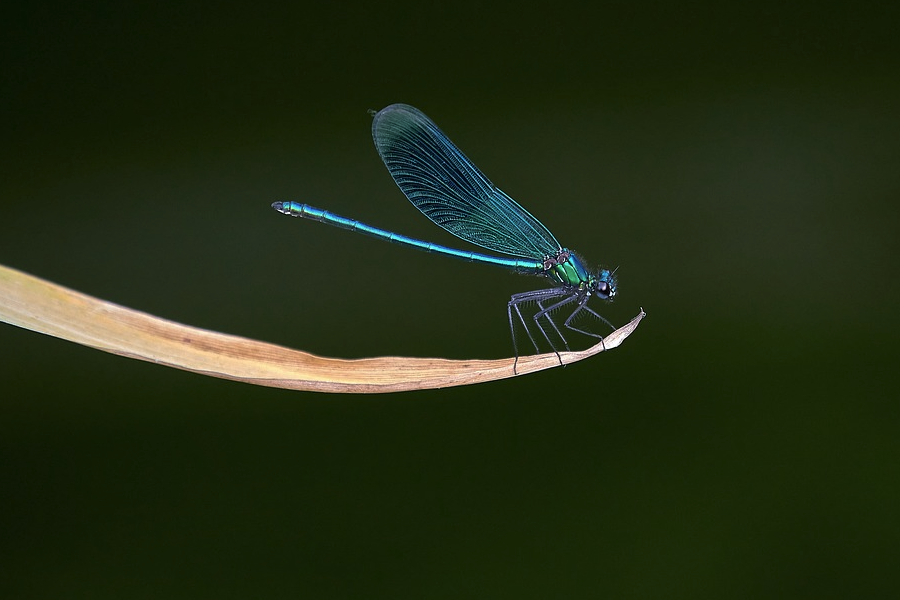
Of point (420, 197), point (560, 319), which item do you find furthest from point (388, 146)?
point (560, 319)

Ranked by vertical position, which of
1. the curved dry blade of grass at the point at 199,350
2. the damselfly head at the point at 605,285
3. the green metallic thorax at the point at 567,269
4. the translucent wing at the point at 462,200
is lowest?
the curved dry blade of grass at the point at 199,350

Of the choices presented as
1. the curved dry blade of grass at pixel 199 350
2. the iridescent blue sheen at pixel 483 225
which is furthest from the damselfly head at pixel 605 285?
the curved dry blade of grass at pixel 199 350

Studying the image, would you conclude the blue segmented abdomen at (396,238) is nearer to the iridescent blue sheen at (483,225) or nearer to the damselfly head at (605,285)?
the iridescent blue sheen at (483,225)

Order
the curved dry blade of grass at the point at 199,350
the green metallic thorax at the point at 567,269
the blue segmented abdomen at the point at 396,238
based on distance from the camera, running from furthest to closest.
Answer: the green metallic thorax at the point at 567,269, the blue segmented abdomen at the point at 396,238, the curved dry blade of grass at the point at 199,350

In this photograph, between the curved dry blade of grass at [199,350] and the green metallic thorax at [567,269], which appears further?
the green metallic thorax at [567,269]

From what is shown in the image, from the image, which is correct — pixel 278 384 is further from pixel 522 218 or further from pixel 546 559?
pixel 546 559

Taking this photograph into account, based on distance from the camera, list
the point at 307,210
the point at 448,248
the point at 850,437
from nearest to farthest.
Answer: the point at 307,210 < the point at 448,248 < the point at 850,437
